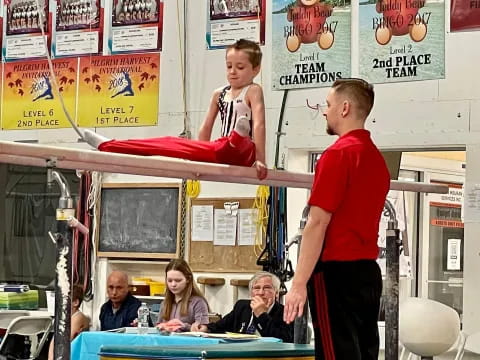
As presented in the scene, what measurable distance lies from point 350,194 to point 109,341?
2.57m

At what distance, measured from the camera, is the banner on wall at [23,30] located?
8.92 meters

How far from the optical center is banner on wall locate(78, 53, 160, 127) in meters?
8.32

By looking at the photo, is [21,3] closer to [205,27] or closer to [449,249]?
[205,27]

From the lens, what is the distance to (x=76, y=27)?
8711 mm

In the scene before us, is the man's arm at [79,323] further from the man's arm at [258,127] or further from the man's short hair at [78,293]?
the man's arm at [258,127]

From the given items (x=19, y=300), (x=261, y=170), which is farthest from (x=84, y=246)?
(x=261, y=170)

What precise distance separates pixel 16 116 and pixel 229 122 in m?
3.93

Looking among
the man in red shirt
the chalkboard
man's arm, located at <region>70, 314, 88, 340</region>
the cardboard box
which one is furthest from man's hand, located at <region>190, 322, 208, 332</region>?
the man in red shirt

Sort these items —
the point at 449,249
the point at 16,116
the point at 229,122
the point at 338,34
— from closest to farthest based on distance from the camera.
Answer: the point at 229,122
the point at 338,34
the point at 449,249
the point at 16,116

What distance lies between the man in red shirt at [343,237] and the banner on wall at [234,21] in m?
3.72

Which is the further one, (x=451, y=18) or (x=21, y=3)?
(x=21, y=3)

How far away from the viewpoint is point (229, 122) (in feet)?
18.3

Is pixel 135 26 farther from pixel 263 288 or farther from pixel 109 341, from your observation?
pixel 109 341

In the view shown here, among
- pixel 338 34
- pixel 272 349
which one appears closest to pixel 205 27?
pixel 338 34
